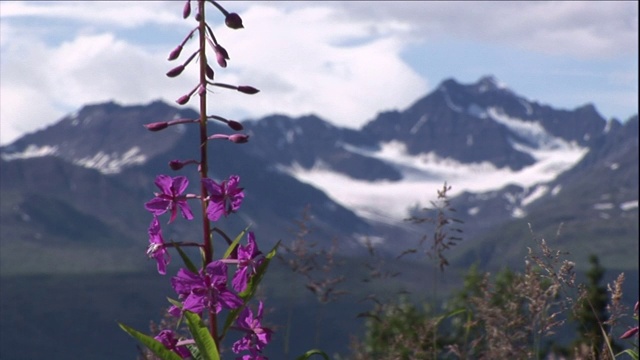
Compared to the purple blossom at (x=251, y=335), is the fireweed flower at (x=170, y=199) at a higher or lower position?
higher

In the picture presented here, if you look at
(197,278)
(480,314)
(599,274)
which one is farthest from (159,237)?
(599,274)

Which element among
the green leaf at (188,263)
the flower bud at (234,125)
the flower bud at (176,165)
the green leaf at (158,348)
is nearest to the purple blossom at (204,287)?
the green leaf at (188,263)

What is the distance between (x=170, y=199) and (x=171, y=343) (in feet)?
1.88

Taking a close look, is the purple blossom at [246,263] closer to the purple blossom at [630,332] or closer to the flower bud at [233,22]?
the flower bud at [233,22]

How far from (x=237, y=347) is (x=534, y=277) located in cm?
225

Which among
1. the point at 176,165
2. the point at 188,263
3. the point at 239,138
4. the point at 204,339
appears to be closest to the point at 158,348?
the point at 204,339

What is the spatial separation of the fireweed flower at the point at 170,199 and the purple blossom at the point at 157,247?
0.18 ft

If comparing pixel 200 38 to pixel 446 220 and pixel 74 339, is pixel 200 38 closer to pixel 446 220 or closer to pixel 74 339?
pixel 446 220

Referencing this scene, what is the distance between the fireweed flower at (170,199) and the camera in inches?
176

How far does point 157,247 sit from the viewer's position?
4.48 metres

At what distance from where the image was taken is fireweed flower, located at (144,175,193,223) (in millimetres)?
4480

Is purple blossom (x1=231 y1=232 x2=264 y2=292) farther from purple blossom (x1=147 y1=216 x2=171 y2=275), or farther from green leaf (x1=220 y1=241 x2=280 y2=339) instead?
purple blossom (x1=147 y1=216 x2=171 y2=275)

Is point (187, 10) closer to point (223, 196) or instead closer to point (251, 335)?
point (223, 196)

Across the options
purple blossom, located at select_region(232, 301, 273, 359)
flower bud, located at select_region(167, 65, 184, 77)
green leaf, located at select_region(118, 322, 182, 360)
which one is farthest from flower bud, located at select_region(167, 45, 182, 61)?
green leaf, located at select_region(118, 322, 182, 360)
